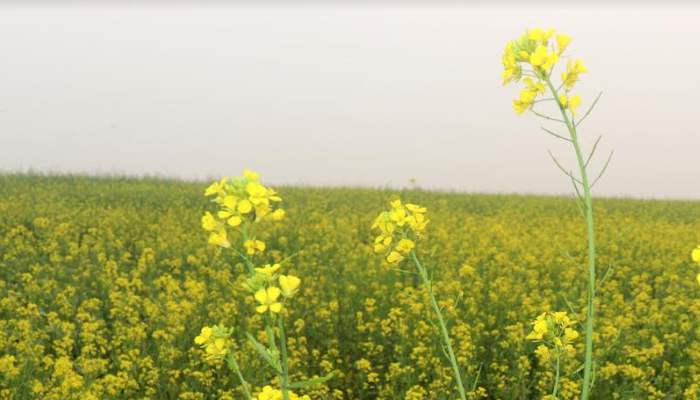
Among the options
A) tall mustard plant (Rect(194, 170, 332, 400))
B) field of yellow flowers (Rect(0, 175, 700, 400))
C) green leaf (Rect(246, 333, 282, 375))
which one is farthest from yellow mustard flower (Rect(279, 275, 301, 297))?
field of yellow flowers (Rect(0, 175, 700, 400))

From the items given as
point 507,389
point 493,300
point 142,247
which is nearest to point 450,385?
point 507,389

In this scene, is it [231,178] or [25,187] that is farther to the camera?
[25,187]

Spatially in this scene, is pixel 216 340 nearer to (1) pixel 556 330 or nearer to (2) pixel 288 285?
(2) pixel 288 285

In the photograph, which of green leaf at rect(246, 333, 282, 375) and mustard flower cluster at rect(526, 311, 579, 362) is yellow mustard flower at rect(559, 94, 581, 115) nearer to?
mustard flower cluster at rect(526, 311, 579, 362)

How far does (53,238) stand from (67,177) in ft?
29.4

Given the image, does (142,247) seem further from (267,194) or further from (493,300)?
(267,194)

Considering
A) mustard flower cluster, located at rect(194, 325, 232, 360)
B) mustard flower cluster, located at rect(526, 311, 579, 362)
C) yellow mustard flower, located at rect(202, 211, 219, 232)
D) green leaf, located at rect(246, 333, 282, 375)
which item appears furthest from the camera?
mustard flower cluster, located at rect(526, 311, 579, 362)

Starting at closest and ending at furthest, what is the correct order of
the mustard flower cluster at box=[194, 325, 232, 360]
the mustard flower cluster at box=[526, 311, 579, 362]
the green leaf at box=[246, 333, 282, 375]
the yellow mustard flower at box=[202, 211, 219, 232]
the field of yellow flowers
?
the green leaf at box=[246, 333, 282, 375]
the yellow mustard flower at box=[202, 211, 219, 232]
the mustard flower cluster at box=[194, 325, 232, 360]
the mustard flower cluster at box=[526, 311, 579, 362]
the field of yellow flowers

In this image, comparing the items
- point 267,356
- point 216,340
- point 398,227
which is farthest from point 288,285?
point 398,227

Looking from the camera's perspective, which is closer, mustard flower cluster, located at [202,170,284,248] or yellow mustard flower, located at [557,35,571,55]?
mustard flower cluster, located at [202,170,284,248]

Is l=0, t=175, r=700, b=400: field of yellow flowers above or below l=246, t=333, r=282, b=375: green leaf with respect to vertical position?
below

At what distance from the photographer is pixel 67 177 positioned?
1758cm

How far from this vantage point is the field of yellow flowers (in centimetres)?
466

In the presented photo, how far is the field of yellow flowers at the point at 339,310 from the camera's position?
466 cm
